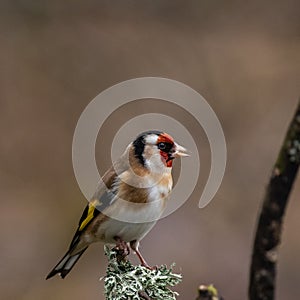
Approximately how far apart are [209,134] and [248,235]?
1.09m

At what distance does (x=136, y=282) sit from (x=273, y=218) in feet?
2.65

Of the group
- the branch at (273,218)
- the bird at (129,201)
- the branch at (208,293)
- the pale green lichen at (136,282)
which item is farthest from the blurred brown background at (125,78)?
the branch at (273,218)

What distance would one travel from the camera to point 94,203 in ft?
8.31

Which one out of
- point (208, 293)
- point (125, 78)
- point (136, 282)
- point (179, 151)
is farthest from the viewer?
point (125, 78)

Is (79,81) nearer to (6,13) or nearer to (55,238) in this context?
(6,13)

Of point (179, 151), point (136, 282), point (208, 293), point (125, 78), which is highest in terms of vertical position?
point (125, 78)

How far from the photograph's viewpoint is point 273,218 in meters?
0.93

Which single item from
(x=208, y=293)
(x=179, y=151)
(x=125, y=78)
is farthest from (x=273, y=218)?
(x=125, y=78)

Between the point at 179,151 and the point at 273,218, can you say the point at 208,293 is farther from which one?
the point at 179,151

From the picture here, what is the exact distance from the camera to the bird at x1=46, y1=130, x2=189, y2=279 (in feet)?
7.85

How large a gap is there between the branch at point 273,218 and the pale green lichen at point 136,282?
0.69m

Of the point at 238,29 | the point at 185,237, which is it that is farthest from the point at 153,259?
the point at 238,29

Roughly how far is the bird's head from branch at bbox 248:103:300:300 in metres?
1.20

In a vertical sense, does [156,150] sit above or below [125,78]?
below
